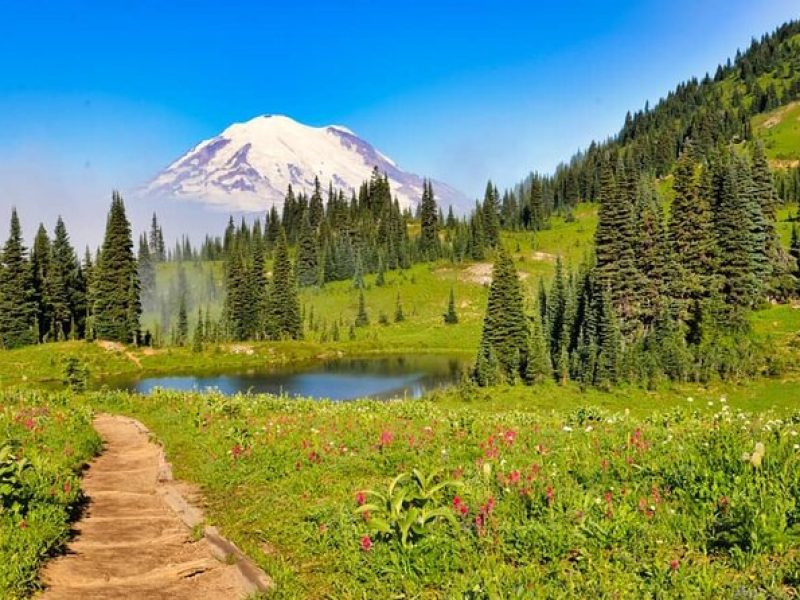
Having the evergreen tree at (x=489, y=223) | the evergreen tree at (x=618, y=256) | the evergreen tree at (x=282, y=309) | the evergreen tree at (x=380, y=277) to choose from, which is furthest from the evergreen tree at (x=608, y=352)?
the evergreen tree at (x=489, y=223)

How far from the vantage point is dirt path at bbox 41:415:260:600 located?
25.4 feet

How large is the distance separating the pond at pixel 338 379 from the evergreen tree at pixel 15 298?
26697 millimetres

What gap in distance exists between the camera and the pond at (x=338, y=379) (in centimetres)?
7794

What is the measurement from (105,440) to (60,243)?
113404 millimetres

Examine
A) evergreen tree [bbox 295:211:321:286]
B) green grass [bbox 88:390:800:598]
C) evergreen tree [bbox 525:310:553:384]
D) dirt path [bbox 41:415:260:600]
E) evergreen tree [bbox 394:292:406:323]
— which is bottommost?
evergreen tree [bbox 525:310:553:384]

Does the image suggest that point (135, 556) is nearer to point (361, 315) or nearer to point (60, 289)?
point (60, 289)

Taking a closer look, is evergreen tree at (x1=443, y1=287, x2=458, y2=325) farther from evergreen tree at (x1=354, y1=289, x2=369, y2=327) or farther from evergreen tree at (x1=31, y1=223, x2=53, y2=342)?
evergreen tree at (x1=31, y1=223, x2=53, y2=342)

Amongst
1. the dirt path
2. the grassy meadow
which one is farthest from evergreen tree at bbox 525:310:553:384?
the dirt path

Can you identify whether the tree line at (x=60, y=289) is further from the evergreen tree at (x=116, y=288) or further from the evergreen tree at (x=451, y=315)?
the evergreen tree at (x=451, y=315)

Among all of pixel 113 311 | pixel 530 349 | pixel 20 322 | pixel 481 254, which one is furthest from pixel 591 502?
pixel 481 254

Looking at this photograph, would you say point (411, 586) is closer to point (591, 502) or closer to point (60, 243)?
point (591, 502)

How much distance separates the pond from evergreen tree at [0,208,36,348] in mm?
26697

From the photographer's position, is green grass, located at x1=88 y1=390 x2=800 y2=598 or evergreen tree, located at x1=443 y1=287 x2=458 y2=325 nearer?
green grass, located at x1=88 y1=390 x2=800 y2=598

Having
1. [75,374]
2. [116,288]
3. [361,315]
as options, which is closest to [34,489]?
[75,374]
